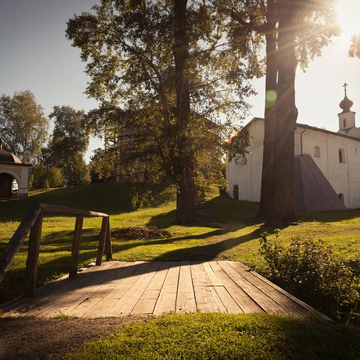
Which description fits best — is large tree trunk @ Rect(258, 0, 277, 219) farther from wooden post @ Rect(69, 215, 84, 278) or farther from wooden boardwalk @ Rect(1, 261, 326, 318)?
wooden post @ Rect(69, 215, 84, 278)

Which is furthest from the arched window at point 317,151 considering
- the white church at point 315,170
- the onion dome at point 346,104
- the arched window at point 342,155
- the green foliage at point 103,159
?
the onion dome at point 346,104

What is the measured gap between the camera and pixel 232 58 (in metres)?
18.2

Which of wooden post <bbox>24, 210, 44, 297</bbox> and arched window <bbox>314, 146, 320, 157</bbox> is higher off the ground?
arched window <bbox>314, 146, 320, 157</bbox>

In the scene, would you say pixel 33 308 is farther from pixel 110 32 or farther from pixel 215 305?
pixel 110 32

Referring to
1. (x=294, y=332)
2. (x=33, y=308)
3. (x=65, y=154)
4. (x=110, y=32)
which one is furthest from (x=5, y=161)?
(x=294, y=332)

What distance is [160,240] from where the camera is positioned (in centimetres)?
1274

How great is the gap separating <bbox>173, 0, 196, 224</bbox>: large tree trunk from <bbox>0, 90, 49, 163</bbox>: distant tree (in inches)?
1382

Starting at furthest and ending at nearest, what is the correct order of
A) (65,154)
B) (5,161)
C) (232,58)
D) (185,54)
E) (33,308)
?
(65,154) < (5,161) < (232,58) < (185,54) < (33,308)

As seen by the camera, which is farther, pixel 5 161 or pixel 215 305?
pixel 5 161

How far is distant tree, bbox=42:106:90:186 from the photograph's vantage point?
165 feet

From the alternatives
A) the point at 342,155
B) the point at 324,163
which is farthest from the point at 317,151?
the point at 342,155

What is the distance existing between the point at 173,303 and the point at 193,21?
15.8m

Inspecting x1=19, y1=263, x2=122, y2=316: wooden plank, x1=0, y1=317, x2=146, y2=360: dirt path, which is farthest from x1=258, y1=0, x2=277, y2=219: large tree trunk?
x1=0, y1=317, x2=146, y2=360: dirt path

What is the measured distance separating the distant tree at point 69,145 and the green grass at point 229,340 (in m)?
49.6
